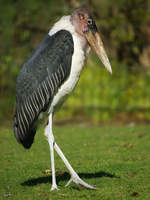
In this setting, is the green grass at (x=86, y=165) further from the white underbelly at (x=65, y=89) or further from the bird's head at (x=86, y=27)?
the bird's head at (x=86, y=27)

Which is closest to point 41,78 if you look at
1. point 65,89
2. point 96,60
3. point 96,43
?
point 65,89

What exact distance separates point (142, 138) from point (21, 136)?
3.74 meters

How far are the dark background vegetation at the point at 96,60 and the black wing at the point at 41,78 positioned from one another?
5.55 m

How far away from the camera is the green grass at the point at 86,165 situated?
5.16 meters

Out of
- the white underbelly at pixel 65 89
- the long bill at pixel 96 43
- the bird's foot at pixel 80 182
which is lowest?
the bird's foot at pixel 80 182

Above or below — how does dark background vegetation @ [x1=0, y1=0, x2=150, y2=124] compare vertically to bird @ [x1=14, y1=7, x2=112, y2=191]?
below

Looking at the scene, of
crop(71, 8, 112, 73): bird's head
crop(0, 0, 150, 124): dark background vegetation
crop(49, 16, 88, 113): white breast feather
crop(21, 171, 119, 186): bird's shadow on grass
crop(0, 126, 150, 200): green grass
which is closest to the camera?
crop(0, 126, 150, 200): green grass

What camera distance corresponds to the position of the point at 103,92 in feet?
42.8

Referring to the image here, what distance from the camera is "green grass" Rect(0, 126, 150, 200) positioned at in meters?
5.16

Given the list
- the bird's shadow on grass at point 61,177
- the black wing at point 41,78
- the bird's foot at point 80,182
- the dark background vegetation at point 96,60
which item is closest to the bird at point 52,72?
the black wing at point 41,78

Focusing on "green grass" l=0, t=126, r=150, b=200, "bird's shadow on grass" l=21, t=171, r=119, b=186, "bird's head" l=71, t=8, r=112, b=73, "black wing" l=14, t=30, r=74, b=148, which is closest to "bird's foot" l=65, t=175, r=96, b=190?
"green grass" l=0, t=126, r=150, b=200

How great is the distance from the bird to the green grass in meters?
0.47

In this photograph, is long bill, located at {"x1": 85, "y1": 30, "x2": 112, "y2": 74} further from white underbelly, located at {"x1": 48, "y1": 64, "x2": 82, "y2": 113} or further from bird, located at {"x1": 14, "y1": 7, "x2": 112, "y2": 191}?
white underbelly, located at {"x1": 48, "y1": 64, "x2": 82, "y2": 113}

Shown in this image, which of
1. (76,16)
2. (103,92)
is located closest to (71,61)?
(76,16)
